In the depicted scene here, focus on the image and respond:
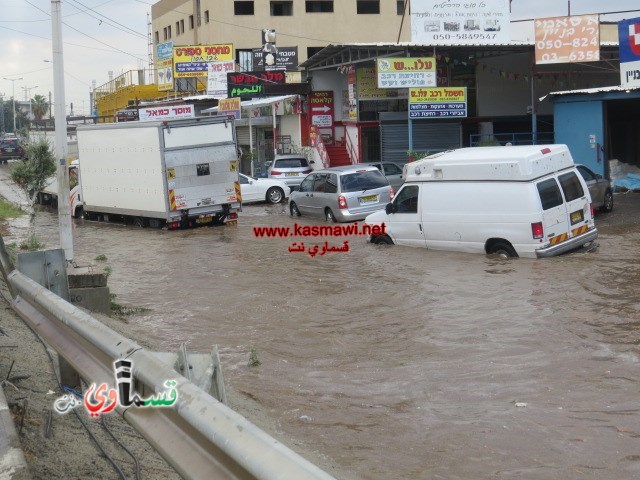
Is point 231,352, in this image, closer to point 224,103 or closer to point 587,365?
point 587,365

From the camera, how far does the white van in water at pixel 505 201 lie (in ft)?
52.2

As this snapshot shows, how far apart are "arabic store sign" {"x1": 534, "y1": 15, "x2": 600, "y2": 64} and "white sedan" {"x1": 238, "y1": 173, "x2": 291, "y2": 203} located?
10759mm

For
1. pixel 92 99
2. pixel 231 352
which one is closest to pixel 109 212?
pixel 231 352

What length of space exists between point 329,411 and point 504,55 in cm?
3351

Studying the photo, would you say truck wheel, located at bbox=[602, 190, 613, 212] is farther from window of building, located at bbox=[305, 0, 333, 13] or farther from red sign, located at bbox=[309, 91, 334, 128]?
window of building, located at bbox=[305, 0, 333, 13]

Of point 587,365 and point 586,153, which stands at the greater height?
point 586,153

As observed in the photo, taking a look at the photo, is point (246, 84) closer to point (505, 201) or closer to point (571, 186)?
point (505, 201)

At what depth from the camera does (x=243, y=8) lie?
6850 centimetres

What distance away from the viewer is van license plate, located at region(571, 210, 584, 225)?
16.4m

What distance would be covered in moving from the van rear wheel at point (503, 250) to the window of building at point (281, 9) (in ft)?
182

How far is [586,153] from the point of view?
29.5 metres

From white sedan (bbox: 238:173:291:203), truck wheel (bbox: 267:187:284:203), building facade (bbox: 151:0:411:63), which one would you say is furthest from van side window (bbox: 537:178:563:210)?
building facade (bbox: 151:0:411:63)

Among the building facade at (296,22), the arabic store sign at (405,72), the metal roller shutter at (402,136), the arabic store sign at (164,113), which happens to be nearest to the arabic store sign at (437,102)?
the arabic store sign at (405,72)

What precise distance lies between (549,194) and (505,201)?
773mm
